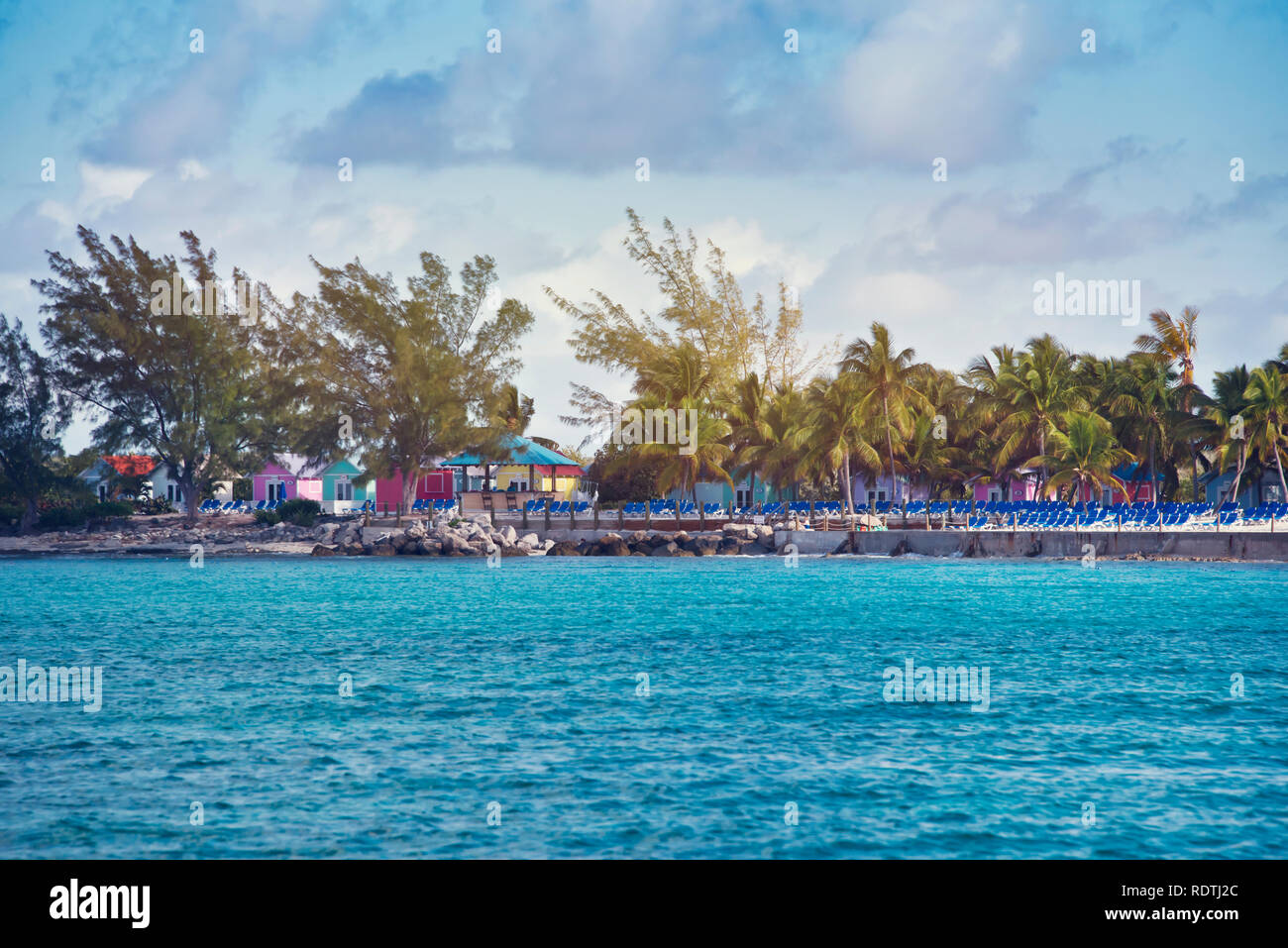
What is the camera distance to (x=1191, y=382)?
5428cm

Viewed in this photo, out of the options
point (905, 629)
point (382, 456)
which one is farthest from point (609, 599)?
point (382, 456)

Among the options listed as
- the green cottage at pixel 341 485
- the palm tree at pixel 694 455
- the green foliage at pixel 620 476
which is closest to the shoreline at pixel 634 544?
the palm tree at pixel 694 455

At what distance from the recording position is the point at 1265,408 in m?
45.5

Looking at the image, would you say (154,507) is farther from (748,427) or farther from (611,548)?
(748,427)

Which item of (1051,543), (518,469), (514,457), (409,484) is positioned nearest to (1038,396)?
(1051,543)

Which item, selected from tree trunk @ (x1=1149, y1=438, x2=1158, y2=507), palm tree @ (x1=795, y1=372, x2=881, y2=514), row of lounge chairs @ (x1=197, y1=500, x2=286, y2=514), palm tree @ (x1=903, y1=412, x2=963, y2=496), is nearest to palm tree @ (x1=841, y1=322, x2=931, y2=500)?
palm tree @ (x1=795, y1=372, x2=881, y2=514)

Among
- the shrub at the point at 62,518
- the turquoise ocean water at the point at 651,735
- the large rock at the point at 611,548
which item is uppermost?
the shrub at the point at 62,518

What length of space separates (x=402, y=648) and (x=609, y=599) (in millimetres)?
10000

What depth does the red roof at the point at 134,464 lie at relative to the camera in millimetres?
67144

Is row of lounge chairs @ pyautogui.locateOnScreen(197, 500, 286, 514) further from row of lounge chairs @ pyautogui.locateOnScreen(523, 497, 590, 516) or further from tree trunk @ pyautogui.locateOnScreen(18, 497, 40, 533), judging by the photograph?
row of lounge chairs @ pyautogui.locateOnScreen(523, 497, 590, 516)

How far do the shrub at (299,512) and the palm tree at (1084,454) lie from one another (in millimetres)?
32911

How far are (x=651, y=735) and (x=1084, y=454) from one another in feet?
→ 130

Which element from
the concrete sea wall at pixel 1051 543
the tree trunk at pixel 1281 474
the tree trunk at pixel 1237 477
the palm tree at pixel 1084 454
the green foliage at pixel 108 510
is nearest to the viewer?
the concrete sea wall at pixel 1051 543

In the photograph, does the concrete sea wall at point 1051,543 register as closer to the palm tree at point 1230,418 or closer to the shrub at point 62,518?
the palm tree at point 1230,418
